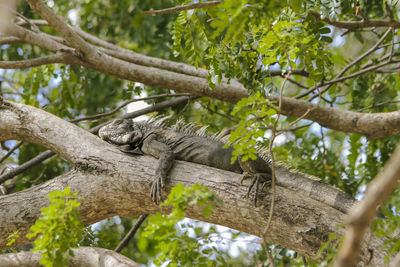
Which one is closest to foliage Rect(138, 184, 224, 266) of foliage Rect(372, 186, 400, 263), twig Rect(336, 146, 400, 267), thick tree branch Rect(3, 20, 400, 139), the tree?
the tree

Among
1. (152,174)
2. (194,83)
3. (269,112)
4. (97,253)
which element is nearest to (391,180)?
(269,112)

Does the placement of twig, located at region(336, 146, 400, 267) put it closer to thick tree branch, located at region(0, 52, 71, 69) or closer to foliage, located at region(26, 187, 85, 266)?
foliage, located at region(26, 187, 85, 266)

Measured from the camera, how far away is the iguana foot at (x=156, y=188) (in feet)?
12.3

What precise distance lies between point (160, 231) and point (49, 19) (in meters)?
2.63

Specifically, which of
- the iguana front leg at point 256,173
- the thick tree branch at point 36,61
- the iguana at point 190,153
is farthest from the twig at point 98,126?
the iguana front leg at point 256,173

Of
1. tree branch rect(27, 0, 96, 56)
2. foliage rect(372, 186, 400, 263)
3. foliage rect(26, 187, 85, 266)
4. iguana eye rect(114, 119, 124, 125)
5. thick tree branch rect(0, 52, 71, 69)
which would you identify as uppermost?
tree branch rect(27, 0, 96, 56)

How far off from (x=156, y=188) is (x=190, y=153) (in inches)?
37.3

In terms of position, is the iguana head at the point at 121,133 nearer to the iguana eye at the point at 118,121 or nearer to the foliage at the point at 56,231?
the iguana eye at the point at 118,121

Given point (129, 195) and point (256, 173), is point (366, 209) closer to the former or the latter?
point (256, 173)

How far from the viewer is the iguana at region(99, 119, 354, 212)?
3.84m

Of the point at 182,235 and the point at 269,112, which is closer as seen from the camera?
the point at 269,112

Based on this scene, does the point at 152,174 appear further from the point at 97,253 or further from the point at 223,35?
the point at 223,35

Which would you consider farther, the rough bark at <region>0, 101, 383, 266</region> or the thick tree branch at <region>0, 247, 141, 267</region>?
the thick tree branch at <region>0, 247, 141, 267</region>

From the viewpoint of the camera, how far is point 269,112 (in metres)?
3.17
